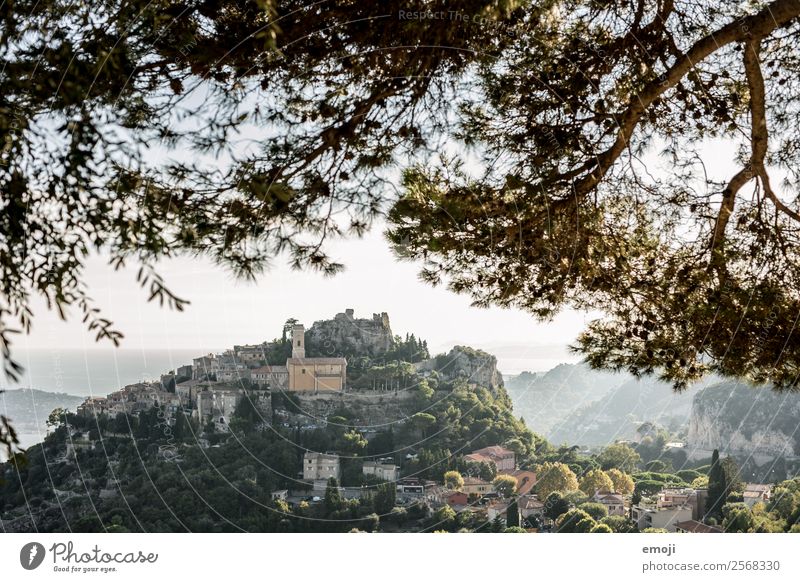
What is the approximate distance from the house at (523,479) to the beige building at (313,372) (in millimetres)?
1046

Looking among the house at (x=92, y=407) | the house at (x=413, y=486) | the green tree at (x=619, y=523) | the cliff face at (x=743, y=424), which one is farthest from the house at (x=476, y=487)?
the house at (x=92, y=407)

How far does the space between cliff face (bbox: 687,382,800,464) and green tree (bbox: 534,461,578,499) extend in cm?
77

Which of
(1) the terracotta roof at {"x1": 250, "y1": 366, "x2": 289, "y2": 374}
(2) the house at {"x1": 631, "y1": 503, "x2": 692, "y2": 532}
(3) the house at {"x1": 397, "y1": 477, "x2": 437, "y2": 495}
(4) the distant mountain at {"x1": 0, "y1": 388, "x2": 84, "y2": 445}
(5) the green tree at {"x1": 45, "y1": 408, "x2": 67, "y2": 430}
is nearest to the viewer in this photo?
(4) the distant mountain at {"x1": 0, "y1": 388, "x2": 84, "y2": 445}

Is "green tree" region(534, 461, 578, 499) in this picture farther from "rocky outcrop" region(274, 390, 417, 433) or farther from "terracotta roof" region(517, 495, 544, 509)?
"rocky outcrop" region(274, 390, 417, 433)

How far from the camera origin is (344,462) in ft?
10.7

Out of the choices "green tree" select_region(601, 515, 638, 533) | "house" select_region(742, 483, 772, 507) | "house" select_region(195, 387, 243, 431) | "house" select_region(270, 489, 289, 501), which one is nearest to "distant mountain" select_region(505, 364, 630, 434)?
"green tree" select_region(601, 515, 638, 533)

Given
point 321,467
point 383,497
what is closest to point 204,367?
point 321,467

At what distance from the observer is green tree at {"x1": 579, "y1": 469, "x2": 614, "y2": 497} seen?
3623 mm

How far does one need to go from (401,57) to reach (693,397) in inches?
106

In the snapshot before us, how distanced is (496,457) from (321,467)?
929 mm

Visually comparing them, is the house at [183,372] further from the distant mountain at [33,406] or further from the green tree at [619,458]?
the green tree at [619,458]

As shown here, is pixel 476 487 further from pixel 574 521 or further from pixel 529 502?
pixel 574 521

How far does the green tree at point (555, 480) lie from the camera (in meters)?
3.58

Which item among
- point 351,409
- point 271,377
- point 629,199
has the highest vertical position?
point 629,199
